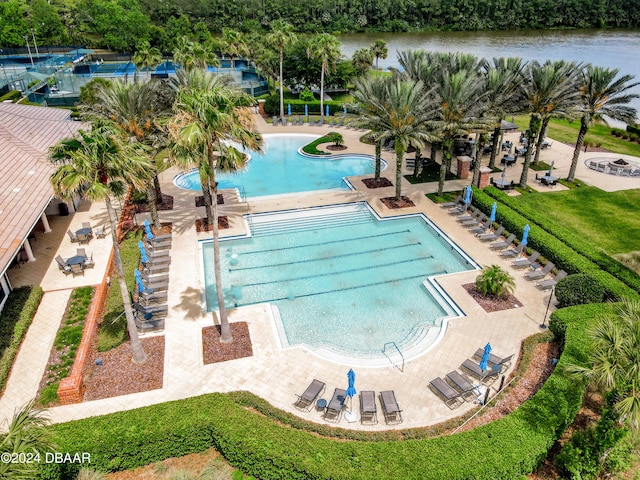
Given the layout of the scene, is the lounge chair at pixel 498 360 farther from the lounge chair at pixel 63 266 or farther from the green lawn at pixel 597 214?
the lounge chair at pixel 63 266

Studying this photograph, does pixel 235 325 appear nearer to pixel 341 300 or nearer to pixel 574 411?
pixel 341 300

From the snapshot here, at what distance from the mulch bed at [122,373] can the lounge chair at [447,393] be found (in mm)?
9692

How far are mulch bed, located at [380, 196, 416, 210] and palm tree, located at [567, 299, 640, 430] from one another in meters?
17.9

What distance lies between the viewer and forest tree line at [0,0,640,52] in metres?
96.8

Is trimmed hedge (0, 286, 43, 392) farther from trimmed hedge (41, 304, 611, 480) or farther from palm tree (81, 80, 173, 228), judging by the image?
palm tree (81, 80, 173, 228)

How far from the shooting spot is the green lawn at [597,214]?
82.6 ft

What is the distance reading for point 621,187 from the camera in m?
32.0

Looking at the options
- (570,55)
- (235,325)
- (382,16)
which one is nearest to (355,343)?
(235,325)

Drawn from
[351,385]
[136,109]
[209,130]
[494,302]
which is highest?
[209,130]

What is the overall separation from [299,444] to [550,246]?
55.1 feet

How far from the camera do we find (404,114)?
87.1ft

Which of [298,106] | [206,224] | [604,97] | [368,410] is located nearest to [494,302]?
[368,410]

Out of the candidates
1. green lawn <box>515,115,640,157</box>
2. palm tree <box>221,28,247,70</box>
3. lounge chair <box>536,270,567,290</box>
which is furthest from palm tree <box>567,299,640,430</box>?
palm tree <box>221,28,247,70</box>

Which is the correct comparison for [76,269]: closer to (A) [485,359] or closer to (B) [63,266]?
(B) [63,266]
